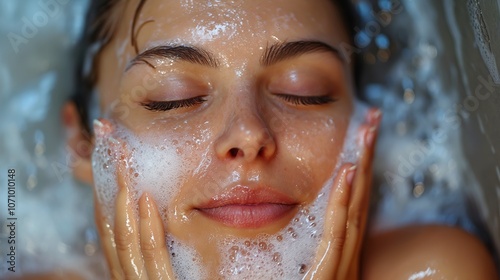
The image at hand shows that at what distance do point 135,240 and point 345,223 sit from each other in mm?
455

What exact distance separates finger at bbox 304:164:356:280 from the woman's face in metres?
0.05

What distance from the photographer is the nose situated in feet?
3.99

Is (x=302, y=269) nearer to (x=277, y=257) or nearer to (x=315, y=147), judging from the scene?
(x=277, y=257)

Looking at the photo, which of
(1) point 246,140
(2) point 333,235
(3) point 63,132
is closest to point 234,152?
(1) point 246,140

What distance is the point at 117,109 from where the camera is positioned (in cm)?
142

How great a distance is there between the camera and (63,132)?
1.82m

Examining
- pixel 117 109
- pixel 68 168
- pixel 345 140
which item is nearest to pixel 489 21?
pixel 345 140

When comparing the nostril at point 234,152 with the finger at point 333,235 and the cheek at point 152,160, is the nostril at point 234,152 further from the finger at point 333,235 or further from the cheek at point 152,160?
the finger at point 333,235

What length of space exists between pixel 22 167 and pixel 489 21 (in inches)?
54.3

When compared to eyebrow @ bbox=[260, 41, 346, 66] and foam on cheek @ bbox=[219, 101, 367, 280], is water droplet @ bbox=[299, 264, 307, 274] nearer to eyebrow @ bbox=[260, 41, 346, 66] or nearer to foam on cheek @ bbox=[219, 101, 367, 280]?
foam on cheek @ bbox=[219, 101, 367, 280]

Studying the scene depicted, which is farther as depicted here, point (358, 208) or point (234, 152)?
point (358, 208)

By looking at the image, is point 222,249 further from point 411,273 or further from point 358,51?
point 358,51

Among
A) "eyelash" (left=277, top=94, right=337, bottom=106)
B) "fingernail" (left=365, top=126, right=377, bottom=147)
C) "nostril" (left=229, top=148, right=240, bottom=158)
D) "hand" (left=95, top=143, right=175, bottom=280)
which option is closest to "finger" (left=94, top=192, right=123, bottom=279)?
"hand" (left=95, top=143, right=175, bottom=280)

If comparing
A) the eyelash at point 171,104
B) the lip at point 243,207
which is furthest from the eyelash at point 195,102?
the lip at point 243,207
